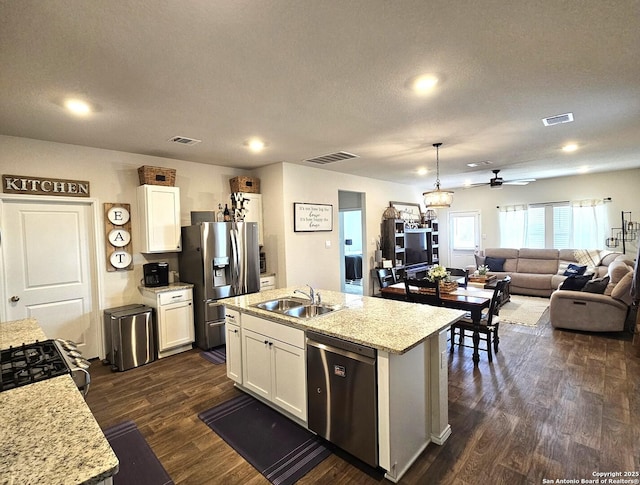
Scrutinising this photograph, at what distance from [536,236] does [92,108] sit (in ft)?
29.1

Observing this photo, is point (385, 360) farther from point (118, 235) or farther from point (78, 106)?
point (118, 235)

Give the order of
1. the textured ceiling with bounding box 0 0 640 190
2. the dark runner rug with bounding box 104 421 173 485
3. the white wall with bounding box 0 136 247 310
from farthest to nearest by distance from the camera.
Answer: the white wall with bounding box 0 136 247 310 → the dark runner rug with bounding box 104 421 173 485 → the textured ceiling with bounding box 0 0 640 190

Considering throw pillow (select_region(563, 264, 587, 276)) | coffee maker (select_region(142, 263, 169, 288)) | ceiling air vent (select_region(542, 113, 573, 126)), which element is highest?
ceiling air vent (select_region(542, 113, 573, 126))

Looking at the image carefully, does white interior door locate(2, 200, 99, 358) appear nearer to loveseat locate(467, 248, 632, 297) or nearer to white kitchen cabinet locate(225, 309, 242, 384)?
white kitchen cabinet locate(225, 309, 242, 384)

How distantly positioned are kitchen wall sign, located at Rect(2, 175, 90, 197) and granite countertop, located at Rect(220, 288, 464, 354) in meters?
2.39

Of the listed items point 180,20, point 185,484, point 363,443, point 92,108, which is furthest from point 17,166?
point 363,443

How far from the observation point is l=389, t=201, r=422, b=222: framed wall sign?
7.39 metres

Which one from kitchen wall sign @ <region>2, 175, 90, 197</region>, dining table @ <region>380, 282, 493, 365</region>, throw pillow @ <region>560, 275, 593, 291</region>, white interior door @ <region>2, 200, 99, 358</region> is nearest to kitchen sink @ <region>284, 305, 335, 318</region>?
dining table @ <region>380, 282, 493, 365</region>

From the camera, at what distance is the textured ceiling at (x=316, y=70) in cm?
160

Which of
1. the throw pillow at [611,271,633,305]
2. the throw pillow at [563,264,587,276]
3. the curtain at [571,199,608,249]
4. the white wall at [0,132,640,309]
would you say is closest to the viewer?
the white wall at [0,132,640,309]

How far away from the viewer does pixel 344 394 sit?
2088 millimetres

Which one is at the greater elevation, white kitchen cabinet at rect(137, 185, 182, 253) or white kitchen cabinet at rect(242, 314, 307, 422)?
white kitchen cabinet at rect(137, 185, 182, 253)

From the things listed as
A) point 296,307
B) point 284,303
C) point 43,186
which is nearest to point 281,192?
point 284,303

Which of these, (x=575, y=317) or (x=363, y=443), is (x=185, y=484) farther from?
(x=575, y=317)
